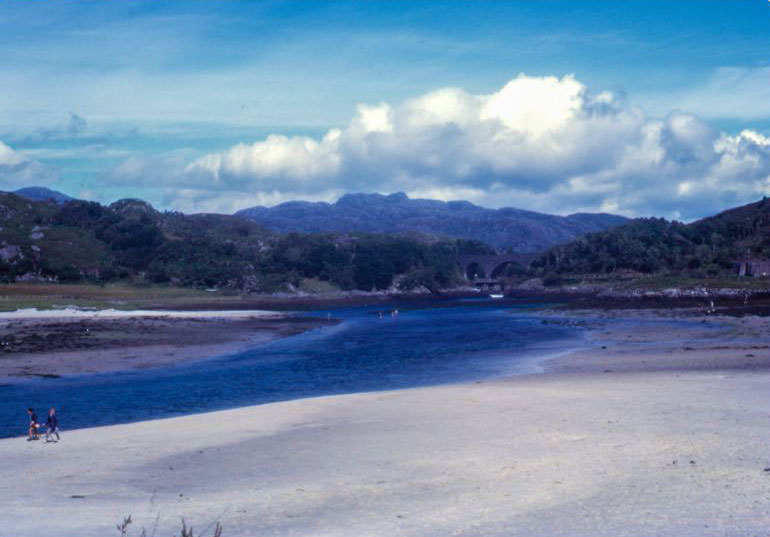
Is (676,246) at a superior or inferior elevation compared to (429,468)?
superior

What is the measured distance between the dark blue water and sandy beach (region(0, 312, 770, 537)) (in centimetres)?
432

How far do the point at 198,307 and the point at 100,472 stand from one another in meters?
84.9

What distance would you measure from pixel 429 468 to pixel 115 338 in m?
43.6

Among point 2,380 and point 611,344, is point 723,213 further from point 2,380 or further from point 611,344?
point 2,380

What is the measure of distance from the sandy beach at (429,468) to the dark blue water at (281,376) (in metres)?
4.32

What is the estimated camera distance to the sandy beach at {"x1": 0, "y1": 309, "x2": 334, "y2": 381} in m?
41.7

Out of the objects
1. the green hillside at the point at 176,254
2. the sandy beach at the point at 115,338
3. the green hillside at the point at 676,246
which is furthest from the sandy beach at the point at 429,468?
the green hillside at the point at 676,246

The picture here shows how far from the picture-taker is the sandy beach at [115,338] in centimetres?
4172

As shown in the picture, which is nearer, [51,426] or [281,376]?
[51,426]

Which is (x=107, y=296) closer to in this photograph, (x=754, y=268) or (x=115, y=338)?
(x=115, y=338)

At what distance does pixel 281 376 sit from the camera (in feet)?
128

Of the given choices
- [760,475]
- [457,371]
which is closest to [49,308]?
[457,371]

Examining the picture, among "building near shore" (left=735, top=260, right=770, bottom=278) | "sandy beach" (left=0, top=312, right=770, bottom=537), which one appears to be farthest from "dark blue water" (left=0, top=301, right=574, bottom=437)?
"building near shore" (left=735, top=260, right=770, bottom=278)

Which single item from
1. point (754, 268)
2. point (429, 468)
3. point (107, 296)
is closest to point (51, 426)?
point (429, 468)
